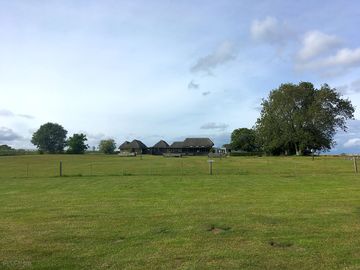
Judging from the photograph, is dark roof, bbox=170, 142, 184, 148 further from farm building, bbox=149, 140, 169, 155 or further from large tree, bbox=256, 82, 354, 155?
large tree, bbox=256, 82, 354, 155

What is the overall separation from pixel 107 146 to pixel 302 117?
90.2 m

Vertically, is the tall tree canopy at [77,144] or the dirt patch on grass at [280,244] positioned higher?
the tall tree canopy at [77,144]

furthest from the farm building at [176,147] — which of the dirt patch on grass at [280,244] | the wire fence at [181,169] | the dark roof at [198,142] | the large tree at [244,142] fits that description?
the dirt patch on grass at [280,244]

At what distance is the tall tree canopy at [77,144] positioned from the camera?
149 m

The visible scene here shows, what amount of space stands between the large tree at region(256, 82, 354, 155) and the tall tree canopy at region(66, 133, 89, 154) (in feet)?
258

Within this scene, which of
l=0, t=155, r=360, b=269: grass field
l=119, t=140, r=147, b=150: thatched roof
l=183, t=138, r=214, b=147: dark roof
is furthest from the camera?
l=119, t=140, r=147, b=150: thatched roof

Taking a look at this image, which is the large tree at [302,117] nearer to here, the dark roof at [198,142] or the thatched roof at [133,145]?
the dark roof at [198,142]

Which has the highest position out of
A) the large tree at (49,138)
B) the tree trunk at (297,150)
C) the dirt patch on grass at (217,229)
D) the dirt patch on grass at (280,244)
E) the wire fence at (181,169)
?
the large tree at (49,138)

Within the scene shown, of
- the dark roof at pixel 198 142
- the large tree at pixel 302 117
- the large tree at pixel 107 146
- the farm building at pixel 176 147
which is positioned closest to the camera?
the large tree at pixel 302 117

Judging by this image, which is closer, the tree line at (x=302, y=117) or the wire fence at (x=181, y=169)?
the wire fence at (x=181, y=169)

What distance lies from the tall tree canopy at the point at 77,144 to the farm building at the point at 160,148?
24.9 metres

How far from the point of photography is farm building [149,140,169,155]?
14438cm

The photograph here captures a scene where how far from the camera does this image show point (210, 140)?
140 meters

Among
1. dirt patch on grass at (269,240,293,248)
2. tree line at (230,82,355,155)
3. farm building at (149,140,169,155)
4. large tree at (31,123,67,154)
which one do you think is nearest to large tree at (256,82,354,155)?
tree line at (230,82,355,155)
